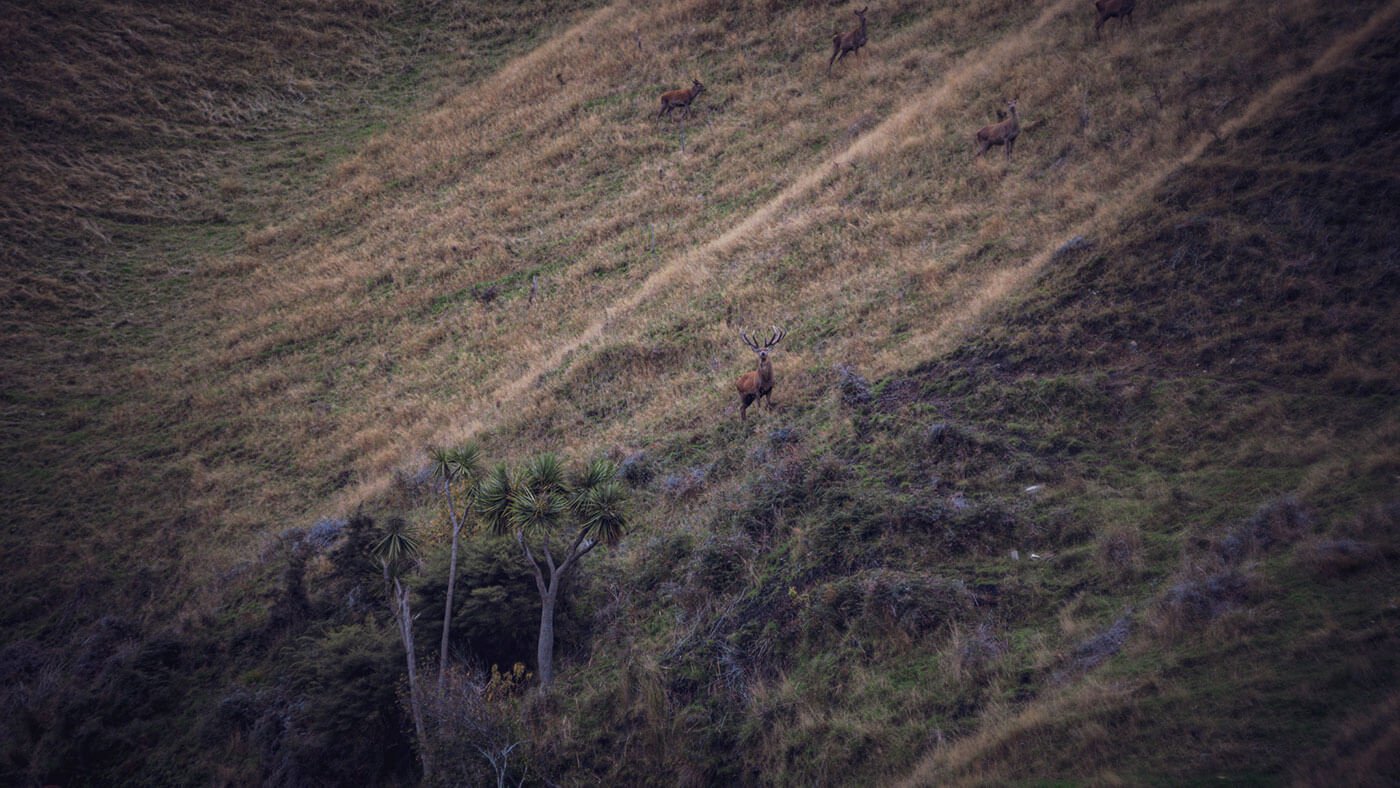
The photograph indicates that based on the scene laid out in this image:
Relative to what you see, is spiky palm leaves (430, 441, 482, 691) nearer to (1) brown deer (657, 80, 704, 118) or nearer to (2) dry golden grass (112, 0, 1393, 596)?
(2) dry golden grass (112, 0, 1393, 596)

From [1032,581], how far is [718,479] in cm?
715

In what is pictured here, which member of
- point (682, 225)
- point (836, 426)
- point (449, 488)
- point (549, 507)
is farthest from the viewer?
point (682, 225)

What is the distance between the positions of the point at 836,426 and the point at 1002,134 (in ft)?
47.3

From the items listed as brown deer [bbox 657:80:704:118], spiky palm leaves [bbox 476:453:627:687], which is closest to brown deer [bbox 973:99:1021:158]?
brown deer [bbox 657:80:704:118]

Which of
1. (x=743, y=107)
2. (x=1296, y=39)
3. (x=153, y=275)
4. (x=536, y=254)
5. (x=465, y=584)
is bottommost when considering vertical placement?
(x=465, y=584)

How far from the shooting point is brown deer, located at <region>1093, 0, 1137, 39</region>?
94.3 feet

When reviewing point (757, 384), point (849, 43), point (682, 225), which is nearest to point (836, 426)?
point (757, 384)

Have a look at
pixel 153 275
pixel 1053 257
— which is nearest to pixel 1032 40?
pixel 1053 257

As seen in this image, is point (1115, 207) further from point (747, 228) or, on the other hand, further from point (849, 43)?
point (849, 43)

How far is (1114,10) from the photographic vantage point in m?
28.9

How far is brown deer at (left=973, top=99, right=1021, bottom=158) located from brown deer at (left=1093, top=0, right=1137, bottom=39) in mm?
6912

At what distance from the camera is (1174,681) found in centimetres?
891

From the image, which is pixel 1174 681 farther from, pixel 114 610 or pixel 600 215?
pixel 600 215

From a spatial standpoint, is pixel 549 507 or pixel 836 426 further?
pixel 836 426
